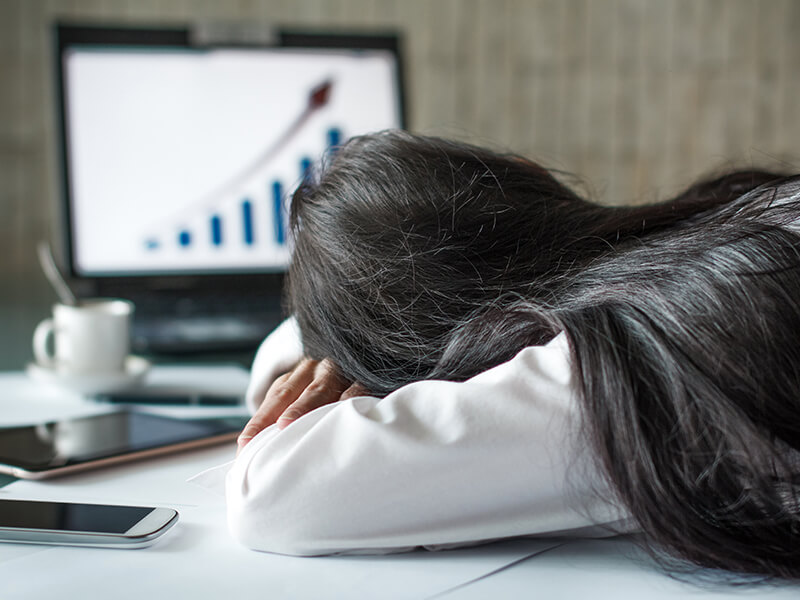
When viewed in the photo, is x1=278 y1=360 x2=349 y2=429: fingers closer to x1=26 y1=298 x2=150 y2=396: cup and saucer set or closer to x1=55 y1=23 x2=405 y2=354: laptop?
x1=26 y1=298 x2=150 y2=396: cup and saucer set

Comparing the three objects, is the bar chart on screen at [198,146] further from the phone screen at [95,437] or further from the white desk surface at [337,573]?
the white desk surface at [337,573]

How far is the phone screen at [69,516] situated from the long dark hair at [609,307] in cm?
16

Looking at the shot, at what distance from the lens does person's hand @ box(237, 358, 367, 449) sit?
473 mm

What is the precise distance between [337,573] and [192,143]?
2.98 ft

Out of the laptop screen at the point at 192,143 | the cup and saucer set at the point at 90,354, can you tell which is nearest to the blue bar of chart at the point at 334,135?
the laptop screen at the point at 192,143

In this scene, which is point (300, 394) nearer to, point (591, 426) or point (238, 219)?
point (591, 426)

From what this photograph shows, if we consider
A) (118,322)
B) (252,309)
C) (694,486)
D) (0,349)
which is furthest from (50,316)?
(694,486)

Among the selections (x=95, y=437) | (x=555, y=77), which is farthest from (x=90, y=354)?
(x=555, y=77)

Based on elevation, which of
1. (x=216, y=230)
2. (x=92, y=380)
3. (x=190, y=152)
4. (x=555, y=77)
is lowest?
(x=92, y=380)

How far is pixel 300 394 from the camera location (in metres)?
0.52

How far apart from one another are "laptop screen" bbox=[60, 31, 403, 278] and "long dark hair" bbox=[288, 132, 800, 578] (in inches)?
24.5

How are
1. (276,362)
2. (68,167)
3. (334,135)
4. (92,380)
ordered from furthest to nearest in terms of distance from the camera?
(334,135), (68,167), (92,380), (276,362)

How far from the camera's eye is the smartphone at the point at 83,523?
0.41 meters

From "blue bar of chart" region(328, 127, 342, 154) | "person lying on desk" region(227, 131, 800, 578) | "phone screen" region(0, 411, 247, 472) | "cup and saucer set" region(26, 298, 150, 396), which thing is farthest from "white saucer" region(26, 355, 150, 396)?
"blue bar of chart" region(328, 127, 342, 154)
